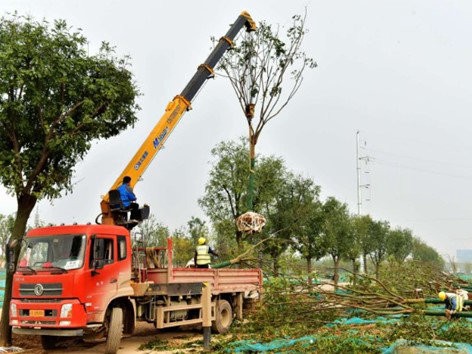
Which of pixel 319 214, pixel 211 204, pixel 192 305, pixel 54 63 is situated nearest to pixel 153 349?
pixel 192 305

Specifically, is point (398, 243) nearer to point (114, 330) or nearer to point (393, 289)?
point (393, 289)

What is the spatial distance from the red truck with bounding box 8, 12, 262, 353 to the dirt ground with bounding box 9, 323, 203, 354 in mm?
423

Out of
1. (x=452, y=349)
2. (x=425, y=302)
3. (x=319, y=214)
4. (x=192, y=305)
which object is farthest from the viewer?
(x=319, y=214)

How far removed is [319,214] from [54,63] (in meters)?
23.5

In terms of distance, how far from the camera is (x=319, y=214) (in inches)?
1272

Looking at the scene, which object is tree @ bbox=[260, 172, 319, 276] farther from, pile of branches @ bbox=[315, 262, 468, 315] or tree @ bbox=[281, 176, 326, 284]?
pile of branches @ bbox=[315, 262, 468, 315]

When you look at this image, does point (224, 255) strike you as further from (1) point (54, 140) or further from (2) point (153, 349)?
(1) point (54, 140)

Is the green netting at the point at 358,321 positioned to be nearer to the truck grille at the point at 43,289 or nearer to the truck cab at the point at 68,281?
the truck cab at the point at 68,281

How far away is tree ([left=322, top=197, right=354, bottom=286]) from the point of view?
108 ft

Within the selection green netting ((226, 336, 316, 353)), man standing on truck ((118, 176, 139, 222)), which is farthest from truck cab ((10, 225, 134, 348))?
green netting ((226, 336, 316, 353))

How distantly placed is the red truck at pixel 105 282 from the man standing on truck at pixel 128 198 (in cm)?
14

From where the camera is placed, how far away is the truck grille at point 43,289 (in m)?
9.65

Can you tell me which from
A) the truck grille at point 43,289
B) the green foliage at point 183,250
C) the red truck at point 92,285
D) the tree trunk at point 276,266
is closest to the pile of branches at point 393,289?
the tree trunk at point 276,266

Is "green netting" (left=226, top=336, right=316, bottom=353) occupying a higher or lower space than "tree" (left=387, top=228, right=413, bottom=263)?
lower
